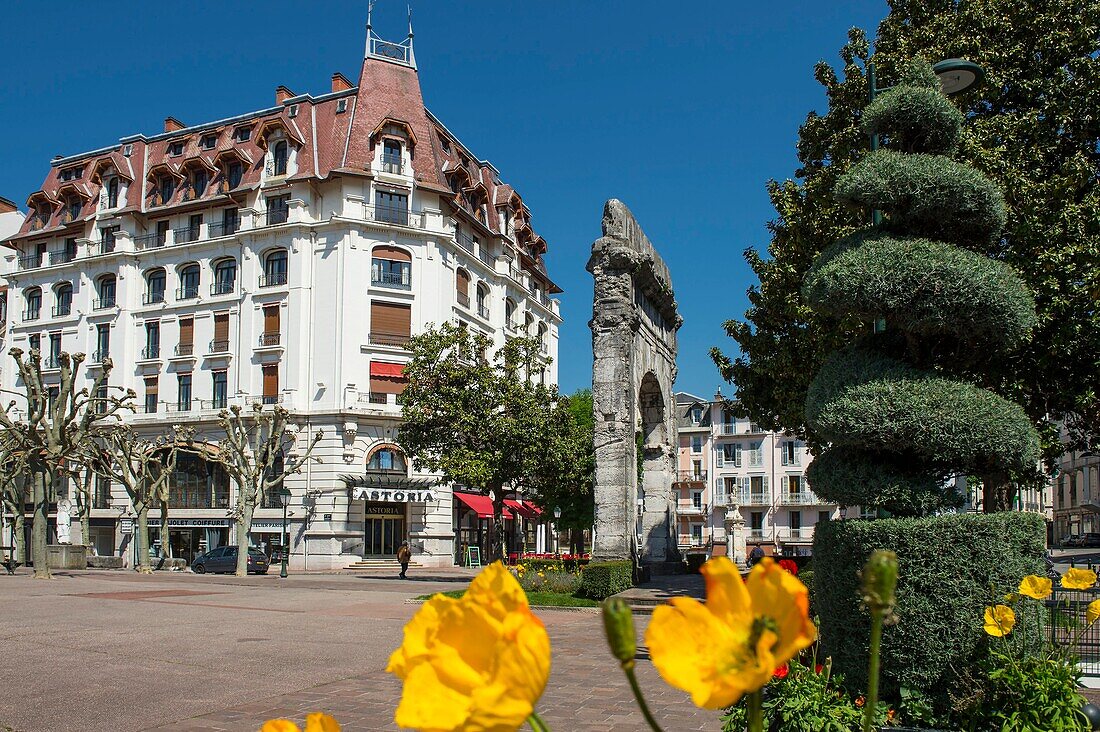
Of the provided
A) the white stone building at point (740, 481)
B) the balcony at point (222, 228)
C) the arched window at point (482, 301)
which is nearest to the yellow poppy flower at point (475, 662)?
the balcony at point (222, 228)

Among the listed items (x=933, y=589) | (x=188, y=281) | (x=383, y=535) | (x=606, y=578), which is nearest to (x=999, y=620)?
(x=933, y=589)

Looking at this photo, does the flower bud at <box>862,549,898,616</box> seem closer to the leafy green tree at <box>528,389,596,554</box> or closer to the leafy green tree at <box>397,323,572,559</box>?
the leafy green tree at <box>528,389,596,554</box>

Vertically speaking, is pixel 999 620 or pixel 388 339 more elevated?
pixel 388 339

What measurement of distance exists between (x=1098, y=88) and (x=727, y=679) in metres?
18.3

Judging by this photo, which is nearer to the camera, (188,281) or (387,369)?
(387,369)

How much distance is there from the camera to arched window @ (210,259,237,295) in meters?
44.5

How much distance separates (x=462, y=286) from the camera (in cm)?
4681

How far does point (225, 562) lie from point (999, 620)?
3606 cm

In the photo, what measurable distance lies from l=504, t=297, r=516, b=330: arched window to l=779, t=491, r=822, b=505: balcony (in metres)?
26.5

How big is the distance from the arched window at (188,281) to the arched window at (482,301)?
1396 cm

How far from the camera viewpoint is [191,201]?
45.4m

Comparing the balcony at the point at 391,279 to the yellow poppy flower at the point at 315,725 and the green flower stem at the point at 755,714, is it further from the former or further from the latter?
the green flower stem at the point at 755,714

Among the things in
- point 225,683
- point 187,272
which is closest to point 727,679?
point 225,683

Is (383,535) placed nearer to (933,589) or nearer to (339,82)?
(339,82)
